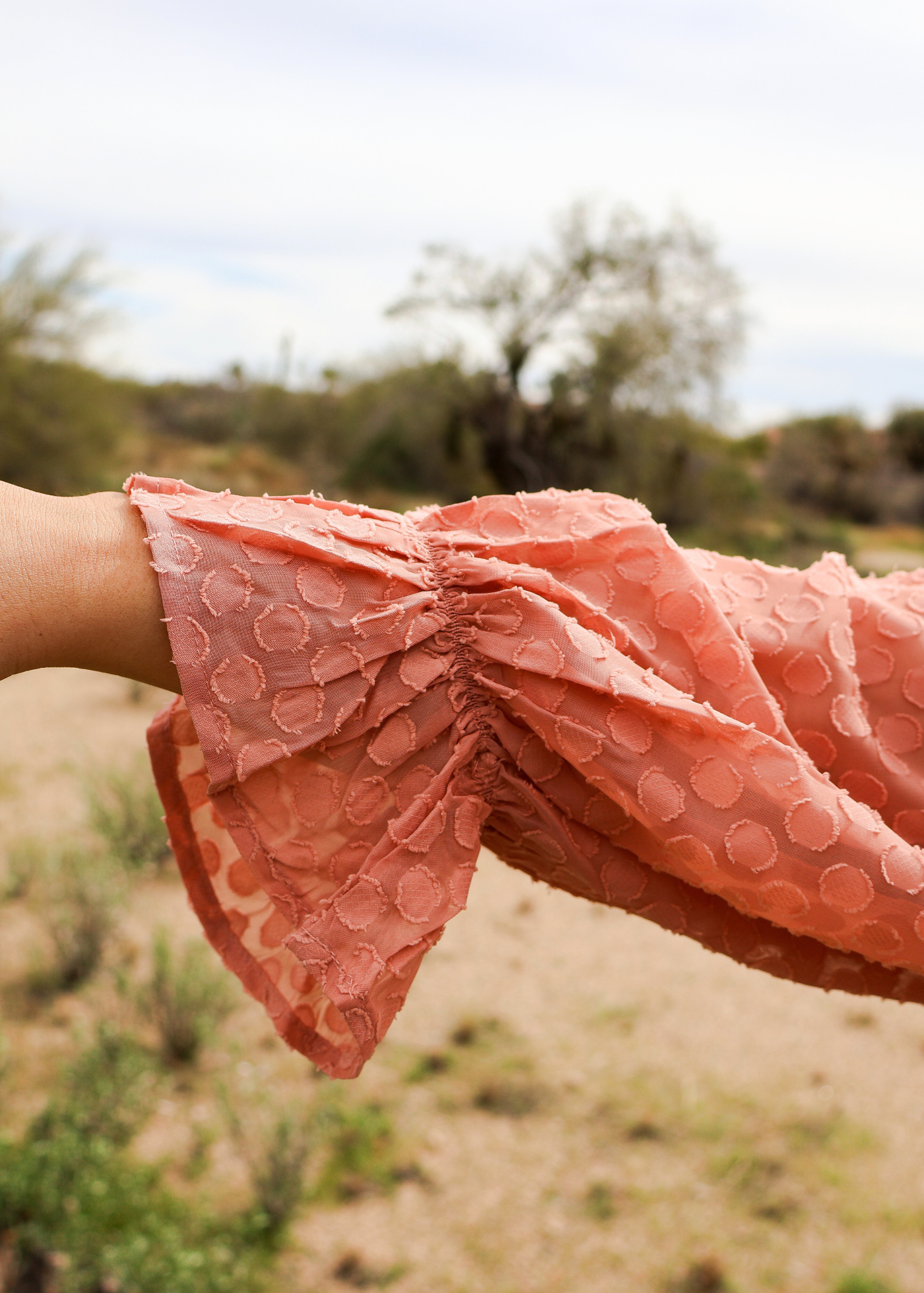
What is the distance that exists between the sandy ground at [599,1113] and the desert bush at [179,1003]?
0.11 meters

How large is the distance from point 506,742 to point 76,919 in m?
2.87

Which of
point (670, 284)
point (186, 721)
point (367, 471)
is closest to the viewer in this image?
point (186, 721)

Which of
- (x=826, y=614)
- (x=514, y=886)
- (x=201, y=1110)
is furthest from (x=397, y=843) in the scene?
(x=514, y=886)

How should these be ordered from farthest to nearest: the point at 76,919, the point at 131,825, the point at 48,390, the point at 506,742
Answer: the point at 48,390, the point at 131,825, the point at 76,919, the point at 506,742

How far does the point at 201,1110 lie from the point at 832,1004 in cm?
235

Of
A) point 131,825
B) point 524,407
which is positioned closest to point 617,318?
point 524,407

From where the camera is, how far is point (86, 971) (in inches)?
135

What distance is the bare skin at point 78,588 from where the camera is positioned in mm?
948

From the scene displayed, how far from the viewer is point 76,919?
3.44 meters

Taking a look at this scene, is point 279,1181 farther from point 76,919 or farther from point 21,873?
point 21,873

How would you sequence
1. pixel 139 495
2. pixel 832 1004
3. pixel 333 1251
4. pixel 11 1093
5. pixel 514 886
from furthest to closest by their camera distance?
pixel 514 886 < pixel 832 1004 < pixel 11 1093 < pixel 333 1251 < pixel 139 495

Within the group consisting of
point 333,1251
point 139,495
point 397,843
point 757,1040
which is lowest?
point 333,1251

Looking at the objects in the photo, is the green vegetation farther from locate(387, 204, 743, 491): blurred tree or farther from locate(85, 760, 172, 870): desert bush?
locate(85, 760, 172, 870): desert bush

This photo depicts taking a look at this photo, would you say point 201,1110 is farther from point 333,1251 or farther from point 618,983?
point 618,983
